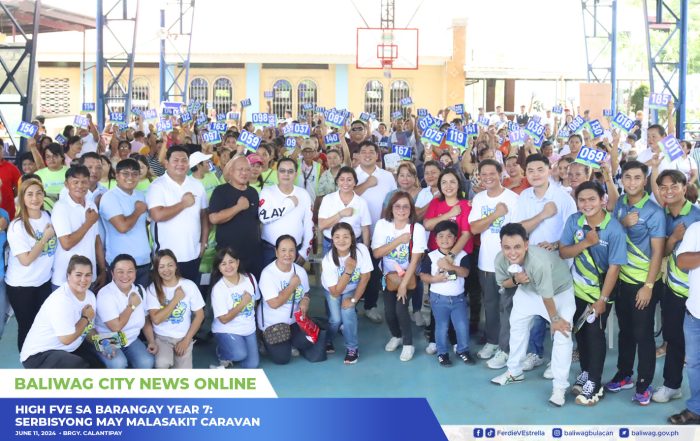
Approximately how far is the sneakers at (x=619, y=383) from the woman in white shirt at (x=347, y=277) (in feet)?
5.93

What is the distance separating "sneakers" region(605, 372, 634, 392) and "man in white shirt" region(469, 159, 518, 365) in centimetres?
76

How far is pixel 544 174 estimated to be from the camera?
541 cm

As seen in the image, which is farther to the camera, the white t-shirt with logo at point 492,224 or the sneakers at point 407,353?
the sneakers at point 407,353

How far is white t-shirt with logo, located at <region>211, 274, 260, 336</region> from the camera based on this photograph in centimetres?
555

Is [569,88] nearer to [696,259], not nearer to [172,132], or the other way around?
[172,132]

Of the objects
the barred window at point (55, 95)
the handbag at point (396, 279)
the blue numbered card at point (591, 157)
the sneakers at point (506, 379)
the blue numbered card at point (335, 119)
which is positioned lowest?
the sneakers at point (506, 379)

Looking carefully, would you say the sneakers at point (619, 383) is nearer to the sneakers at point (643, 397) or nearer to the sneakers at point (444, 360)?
the sneakers at point (643, 397)

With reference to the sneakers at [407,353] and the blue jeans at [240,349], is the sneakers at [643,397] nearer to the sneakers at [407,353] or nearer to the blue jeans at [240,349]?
the sneakers at [407,353]

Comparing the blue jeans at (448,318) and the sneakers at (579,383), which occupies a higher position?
the blue jeans at (448,318)

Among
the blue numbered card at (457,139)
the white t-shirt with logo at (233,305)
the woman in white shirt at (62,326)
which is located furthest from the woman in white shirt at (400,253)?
the woman in white shirt at (62,326)

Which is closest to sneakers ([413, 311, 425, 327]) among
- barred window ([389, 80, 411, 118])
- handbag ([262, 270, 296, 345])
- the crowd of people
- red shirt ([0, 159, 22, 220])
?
the crowd of people

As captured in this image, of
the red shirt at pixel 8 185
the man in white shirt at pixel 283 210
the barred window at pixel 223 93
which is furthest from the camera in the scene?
the barred window at pixel 223 93

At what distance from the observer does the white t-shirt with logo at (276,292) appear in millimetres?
5738

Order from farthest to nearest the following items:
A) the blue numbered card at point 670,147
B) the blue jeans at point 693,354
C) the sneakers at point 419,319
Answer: the sneakers at point 419,319 < the blue numbered card at point 670,147 < the blue jeans at point 693,354
